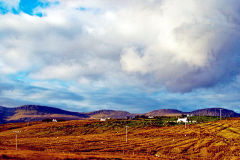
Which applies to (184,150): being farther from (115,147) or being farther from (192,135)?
(192,135)

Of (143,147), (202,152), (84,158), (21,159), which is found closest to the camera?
(21,159)

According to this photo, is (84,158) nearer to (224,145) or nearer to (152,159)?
(152,159)

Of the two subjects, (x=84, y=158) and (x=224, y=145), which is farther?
(x=224, y=145)

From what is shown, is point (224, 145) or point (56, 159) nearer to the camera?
point (56, 159)

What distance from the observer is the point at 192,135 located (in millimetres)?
128750

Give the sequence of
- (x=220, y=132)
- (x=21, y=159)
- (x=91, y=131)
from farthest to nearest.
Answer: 1. (x=91, y=131)
2. (x=220, y=132)
3. (x=21, y=159)

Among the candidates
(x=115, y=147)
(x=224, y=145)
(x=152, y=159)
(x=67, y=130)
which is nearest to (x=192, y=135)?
(x=224, y=145)

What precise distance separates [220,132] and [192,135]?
19.1 metres

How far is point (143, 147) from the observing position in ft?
316

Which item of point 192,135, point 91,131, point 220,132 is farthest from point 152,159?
point 91,131

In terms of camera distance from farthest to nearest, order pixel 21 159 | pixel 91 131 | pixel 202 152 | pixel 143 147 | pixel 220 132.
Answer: pixel 91 131 → pixel 220 132 → pixel 143 147 → pixel 202 152 → pixel 21 159

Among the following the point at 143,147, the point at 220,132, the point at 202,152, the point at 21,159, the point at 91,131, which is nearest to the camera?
the point at 21,159

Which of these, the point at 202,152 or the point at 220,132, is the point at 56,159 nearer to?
the point at 202,152

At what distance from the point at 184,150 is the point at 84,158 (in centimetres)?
4502
